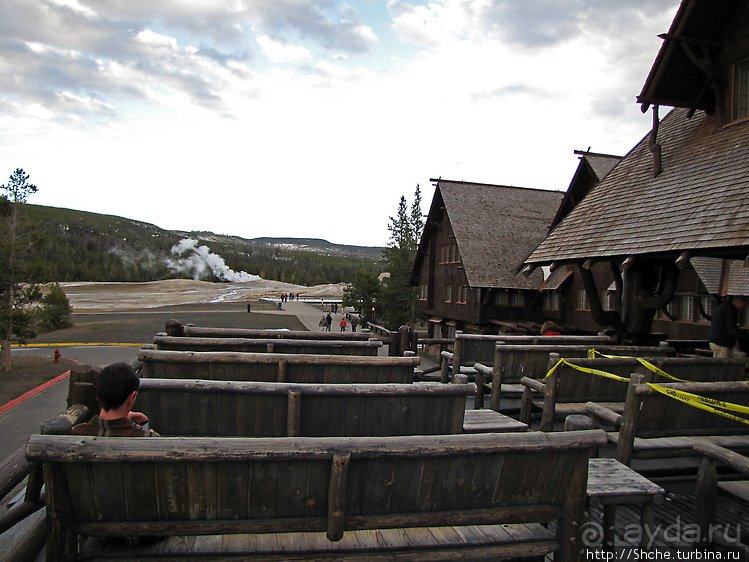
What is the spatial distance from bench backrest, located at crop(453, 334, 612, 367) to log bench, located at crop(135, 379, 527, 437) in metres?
4.76

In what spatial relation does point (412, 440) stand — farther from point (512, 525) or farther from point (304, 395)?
point (304, 395)

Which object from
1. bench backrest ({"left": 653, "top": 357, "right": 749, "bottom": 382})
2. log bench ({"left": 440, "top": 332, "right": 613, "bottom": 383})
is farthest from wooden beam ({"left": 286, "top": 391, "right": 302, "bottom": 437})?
log bench ({"left": 440, "top": 332, "right": 613, "bottom": 383})

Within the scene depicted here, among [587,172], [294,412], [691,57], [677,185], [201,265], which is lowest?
[294,412]

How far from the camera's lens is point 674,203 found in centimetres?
968

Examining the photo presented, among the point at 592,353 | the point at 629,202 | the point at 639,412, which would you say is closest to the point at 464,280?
the point at 629,202

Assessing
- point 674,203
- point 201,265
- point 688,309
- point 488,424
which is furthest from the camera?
point 201,265

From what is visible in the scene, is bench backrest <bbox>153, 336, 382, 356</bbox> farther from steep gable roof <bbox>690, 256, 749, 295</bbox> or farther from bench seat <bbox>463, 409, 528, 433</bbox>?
steep gable roof <bbox>690, 256, 749, 295</bbox>

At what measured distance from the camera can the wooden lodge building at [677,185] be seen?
346 inches

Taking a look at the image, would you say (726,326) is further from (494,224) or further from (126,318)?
(126,318)

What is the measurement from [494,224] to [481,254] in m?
2.76

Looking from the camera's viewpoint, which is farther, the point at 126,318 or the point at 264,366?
the point at 126,318

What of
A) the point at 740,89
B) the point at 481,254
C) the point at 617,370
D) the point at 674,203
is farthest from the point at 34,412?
the point at 740,89

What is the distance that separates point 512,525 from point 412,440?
1051mm

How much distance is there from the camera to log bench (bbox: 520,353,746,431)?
19.8 ft
